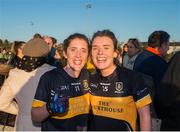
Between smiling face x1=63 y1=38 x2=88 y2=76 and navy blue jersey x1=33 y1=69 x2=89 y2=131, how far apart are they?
0.09 m

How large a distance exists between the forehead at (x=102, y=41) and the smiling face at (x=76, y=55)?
95 mm

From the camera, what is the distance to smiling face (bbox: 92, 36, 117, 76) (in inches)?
127

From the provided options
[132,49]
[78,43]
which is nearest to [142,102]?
[78,43]

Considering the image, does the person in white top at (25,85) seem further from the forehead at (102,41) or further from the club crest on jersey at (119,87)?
the club crest on jersey at (119,87)

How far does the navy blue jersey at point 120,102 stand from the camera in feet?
10.2

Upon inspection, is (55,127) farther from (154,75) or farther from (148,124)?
(154,75)

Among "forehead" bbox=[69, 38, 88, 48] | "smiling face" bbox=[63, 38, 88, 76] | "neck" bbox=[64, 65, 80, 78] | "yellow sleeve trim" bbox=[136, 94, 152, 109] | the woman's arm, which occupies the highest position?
"forehead" bbox=[69, 38, 88, 48]

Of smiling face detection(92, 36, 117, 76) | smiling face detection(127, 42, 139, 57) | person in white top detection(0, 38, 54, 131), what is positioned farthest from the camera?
smiling face detection(127, 42, 139, 57)

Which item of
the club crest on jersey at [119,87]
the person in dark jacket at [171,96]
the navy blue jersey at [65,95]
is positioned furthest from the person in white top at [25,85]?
the person in dark jacket at [171,96]

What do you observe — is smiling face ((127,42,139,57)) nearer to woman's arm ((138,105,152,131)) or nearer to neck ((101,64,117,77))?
neck ((101,64,117,77))

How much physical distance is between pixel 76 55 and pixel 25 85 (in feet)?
2.28

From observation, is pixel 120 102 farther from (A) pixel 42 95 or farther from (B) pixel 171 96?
(A) pixel 42 95

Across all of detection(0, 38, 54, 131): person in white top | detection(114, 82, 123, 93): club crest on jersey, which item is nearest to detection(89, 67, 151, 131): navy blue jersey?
detection(114, 82, 123, 93): club crest on jersey

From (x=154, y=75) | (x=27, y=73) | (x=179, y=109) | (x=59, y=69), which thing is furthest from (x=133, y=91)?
(x=154, y=75)
